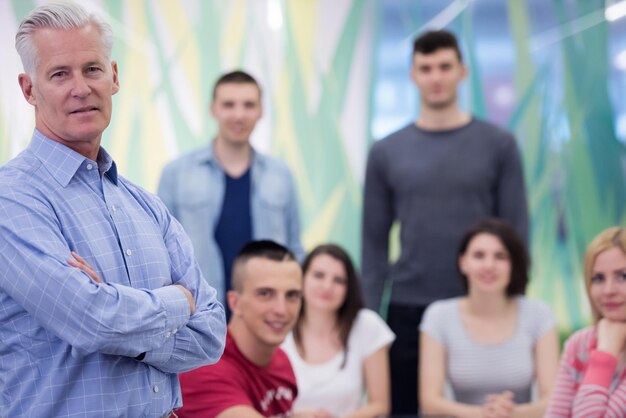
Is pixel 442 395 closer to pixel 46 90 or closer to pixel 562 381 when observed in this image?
pixel 562 381

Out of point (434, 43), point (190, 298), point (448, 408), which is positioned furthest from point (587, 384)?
point (434, 43)

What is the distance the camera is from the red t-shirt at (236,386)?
232 centimetres

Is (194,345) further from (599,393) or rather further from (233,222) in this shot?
(233,222)

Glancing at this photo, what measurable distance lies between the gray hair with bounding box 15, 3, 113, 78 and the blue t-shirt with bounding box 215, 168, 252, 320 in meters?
1.75

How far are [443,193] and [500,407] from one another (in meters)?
0.78

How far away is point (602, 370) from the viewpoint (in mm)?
2420

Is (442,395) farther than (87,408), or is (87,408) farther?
(442,395)

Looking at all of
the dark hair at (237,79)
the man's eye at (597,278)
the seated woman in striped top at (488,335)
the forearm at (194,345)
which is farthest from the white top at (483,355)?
the forearm at (194,345)

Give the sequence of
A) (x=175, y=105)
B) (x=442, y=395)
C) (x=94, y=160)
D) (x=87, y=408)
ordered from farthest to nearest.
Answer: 1. (x=175, y=105)
2. (x=442, y=395)
3. (x=94, y=160)
4. (x=87, y=408)

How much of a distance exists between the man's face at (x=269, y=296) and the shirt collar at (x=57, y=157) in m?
0.99

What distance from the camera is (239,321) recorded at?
8.50 ft

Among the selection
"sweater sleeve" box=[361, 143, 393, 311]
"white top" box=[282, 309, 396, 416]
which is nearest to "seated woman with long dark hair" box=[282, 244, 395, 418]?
"white top" box=[282, 309, 396, 416]

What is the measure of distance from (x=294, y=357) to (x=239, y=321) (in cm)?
85

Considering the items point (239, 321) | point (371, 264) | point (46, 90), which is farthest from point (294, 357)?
point (46, 90)
